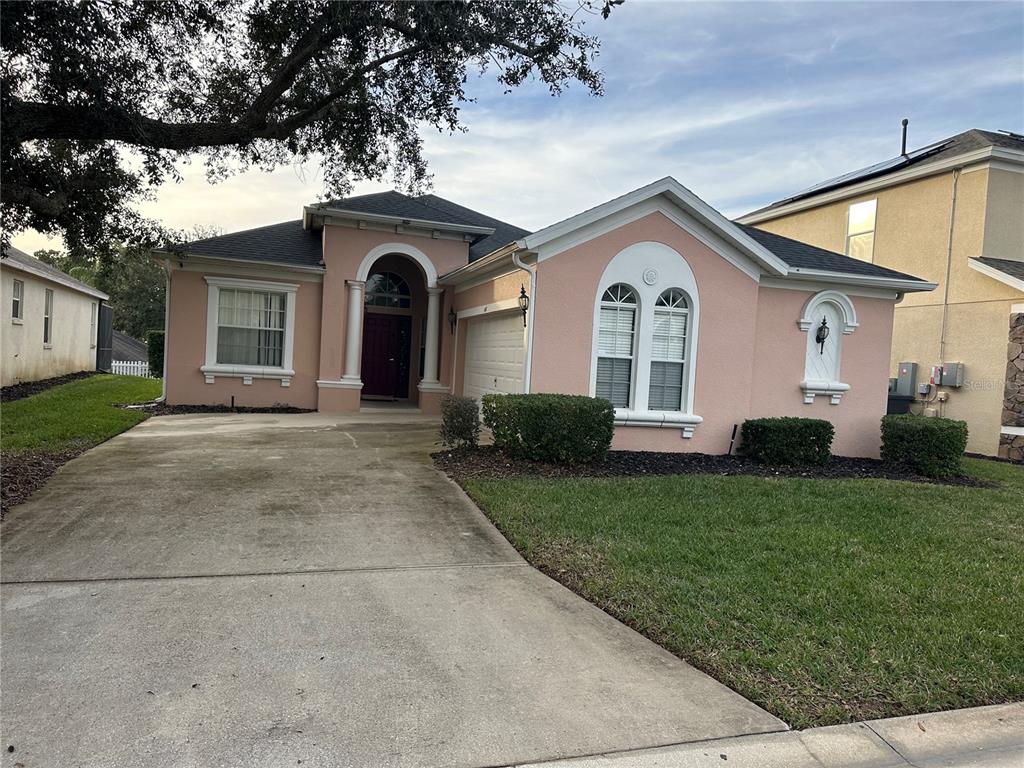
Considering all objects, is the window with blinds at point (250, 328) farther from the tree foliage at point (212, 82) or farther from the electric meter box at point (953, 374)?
the electric meter box at point (953, 374)

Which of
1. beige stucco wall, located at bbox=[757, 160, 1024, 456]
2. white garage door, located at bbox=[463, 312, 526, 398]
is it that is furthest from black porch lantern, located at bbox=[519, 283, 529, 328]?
beige stucco wall, located at bbox=[757, 160, 1024, 456]

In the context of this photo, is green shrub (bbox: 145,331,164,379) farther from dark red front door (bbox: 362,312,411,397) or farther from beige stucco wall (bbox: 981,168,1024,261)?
beige stucco wall (bbox: 981,168,1024,261)

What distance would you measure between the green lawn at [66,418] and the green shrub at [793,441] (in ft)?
33.1

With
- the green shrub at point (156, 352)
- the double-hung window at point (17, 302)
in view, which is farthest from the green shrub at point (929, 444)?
the double-hung window at point (17, 302)

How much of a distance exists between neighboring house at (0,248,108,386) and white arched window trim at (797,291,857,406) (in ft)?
54.7

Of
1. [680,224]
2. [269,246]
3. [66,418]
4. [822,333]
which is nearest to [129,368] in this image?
[269,246]

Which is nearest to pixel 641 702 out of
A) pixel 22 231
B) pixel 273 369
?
pixel 22 231

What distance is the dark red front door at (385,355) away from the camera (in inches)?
682

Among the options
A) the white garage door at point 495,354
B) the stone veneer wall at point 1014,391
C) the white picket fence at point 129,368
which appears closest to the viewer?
the white garage door at point 495,354

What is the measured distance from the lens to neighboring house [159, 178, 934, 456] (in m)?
10.3

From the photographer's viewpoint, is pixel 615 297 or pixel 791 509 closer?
pixel 791 509

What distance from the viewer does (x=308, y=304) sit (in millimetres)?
14898

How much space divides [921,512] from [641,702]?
5.75 meters

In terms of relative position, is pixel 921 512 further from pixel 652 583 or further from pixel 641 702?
pixel 641 702
